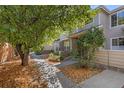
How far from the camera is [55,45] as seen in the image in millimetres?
26297

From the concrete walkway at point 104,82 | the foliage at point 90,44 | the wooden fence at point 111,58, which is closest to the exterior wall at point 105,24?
the wooden fence at point 111,58

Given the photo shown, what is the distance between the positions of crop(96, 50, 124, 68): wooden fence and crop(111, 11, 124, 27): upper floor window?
4.78 meters

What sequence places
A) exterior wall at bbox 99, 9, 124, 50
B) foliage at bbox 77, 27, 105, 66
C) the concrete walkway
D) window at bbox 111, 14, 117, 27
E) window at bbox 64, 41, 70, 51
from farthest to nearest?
window at bbox 64, 41, 70, 51
window at bbox 111, 14, 117, 27
exterior wall at bbox 99, 9, 124, 50
foliage at bbox 77, 27, 105, 66
the concrete walkway

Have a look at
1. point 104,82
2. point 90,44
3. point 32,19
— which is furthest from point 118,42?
point 32,19

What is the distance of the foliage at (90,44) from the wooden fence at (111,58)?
495 millimetres

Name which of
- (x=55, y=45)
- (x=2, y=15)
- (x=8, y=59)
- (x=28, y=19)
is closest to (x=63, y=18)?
(x=28, y=19)

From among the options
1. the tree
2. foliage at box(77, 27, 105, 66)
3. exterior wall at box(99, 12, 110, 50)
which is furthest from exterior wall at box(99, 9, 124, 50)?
the tree

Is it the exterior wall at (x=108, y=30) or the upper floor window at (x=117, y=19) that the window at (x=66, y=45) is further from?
the upper floor window at (x=117, y=19)

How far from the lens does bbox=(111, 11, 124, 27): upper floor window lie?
45.5 ft

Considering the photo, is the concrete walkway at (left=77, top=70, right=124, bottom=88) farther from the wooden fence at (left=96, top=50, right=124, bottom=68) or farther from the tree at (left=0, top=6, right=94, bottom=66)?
the tree at (left=0, top=6, right=94, bottom=66)
